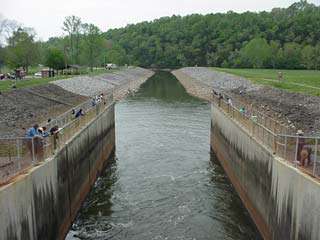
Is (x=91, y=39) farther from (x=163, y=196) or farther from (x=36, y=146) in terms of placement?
(x=36, y=146)

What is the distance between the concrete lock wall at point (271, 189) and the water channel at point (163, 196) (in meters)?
1.34

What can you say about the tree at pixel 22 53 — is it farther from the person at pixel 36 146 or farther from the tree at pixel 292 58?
the tree at pixel 292 58

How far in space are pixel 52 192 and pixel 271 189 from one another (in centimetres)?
1093

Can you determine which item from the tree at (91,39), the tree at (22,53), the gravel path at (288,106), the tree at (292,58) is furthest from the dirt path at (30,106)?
the tree at (292,58)

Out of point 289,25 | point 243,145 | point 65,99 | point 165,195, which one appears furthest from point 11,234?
point 289,25

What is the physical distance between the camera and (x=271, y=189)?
19812mm

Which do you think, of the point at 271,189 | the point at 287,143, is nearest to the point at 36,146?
the point at 271,189

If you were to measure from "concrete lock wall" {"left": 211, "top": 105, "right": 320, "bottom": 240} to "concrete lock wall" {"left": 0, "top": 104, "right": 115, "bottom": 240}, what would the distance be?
10705 millimetres

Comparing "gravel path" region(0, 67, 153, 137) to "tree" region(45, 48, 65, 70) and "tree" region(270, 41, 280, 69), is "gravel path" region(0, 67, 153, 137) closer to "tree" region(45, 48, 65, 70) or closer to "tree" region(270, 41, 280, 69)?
"tree" region(45, 48, 65, 70)

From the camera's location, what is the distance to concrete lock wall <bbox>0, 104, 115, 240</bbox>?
14804mm

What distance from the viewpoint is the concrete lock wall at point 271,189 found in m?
15.2

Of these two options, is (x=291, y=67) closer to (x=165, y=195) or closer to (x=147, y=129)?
(x=147, y=129)

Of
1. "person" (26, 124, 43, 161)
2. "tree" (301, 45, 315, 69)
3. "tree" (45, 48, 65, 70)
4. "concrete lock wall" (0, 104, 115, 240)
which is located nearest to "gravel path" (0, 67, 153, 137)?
"concrete lock wall" (0, 104, 115, 240)

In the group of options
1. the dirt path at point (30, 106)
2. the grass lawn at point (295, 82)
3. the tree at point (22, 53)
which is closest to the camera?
the dirt path at point (30, 106)
